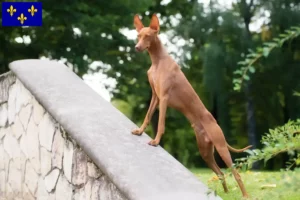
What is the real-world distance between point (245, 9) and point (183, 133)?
517cm

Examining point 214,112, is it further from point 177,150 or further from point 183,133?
point 177,150

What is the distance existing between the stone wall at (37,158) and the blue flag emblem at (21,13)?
5563mm

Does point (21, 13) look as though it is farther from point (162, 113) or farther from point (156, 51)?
point (162, 113)

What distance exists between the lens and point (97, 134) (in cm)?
303

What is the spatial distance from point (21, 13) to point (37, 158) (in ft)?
24.2

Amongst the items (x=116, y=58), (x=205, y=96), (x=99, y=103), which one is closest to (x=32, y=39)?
(x=116, y=58)

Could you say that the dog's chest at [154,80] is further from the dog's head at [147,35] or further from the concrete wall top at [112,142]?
the concrete wall top at [112,142]

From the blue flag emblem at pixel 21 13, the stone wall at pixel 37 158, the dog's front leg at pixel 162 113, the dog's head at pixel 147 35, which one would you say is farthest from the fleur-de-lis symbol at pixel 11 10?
the dog's front leg at pixel 162 113

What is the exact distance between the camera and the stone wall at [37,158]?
2.95m

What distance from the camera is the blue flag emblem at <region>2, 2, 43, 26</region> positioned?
31.6ft

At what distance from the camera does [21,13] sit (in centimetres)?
1042

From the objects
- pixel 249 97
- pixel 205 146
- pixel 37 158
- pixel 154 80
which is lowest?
pixel 249 97

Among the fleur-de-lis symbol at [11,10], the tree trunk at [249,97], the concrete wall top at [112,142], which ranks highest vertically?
the fleur-de-lis symbol at [11,10]

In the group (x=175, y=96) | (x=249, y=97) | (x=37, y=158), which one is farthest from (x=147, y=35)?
(x=249, y=97)
